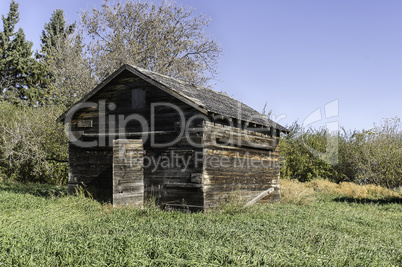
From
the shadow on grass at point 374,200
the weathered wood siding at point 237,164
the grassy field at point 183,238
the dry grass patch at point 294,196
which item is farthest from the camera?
the shadow on grass at point 374,200

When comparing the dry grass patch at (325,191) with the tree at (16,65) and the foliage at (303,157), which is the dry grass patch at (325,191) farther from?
the tree at (16,65)

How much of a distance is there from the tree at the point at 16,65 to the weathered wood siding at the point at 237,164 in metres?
24.1

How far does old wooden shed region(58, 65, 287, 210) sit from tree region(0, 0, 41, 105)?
2126 centimetres

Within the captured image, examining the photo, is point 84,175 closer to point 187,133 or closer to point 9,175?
point 187,133

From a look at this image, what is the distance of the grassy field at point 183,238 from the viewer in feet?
17.9

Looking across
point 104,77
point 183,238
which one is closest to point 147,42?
point 104,77

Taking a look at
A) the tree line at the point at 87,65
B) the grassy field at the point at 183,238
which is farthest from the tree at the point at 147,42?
the grassy field at the point at 183,238

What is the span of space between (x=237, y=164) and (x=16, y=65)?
89.8 ft

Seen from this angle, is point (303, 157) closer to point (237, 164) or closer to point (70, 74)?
point (237, 164)

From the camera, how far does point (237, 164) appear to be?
12.8 metres

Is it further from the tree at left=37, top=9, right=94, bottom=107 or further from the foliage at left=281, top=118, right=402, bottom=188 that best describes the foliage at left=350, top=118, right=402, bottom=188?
the tree at left=37, top=9, right=94, bottom=107

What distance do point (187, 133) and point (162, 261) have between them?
20.9 ft

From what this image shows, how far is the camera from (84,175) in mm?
13328

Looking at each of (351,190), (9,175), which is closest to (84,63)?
(9,175)
